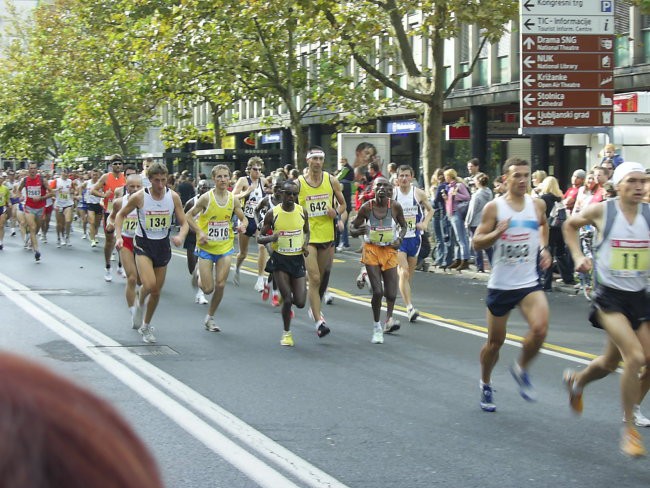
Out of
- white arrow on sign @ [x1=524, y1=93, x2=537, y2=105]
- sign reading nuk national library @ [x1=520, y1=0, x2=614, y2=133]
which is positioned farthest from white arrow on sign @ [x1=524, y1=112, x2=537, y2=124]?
white arrow on sign @ [x1=524, y1=93, x2=537, y2=105]

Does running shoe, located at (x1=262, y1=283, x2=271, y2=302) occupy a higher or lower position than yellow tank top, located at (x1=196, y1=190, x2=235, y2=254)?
lower

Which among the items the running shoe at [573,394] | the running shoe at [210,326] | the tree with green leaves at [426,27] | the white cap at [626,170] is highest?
the tree with green leaves at [426,27]

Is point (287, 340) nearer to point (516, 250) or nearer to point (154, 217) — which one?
point (154, 217)

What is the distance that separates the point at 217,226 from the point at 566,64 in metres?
8.30

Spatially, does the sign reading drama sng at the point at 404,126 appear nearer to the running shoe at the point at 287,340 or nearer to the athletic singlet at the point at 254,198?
the athletic singlet at the point at 254,198

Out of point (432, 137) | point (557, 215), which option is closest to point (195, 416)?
point (557, 215)

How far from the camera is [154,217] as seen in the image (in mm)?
12180

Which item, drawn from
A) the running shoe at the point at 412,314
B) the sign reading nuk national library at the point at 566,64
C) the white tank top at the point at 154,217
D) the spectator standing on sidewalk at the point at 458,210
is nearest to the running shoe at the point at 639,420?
the running shoe at the point at 412,314

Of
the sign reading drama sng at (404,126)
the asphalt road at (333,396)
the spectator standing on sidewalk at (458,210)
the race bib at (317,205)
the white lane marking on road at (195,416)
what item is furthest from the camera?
the sign reading drama sng at (404,126)

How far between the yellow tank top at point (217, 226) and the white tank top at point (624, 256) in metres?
6.68

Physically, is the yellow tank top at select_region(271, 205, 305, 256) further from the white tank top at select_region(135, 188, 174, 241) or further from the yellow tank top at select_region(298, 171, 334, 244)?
the white tank top at select_region(135, 188, 174, 241)

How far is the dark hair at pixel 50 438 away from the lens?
820mm

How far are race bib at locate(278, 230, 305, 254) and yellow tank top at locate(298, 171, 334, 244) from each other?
814 millimetres

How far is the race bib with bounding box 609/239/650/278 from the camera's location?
287 inches
